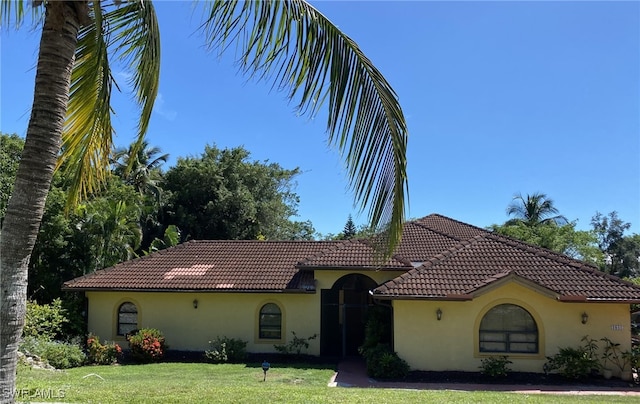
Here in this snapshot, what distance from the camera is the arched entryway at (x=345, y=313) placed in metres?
17.7

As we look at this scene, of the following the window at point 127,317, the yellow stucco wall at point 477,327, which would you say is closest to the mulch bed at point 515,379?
the yellow stucco wall at point 477,327

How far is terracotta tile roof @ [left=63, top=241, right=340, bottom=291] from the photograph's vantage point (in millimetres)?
17969

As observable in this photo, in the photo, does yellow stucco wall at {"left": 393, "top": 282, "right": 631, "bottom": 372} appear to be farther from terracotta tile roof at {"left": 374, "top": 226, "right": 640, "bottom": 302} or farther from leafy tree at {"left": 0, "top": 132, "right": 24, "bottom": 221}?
leafy tree at {"left": 0, "top": 132, "right": 24, "bottom": 221}

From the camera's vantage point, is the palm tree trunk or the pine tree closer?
the palm tree trunk

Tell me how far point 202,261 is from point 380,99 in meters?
17.3

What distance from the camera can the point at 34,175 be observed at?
374 cm

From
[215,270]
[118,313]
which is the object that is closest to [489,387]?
[215,270]

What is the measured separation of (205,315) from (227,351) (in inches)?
80.0

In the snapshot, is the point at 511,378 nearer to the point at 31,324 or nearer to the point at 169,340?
the point at 169,340

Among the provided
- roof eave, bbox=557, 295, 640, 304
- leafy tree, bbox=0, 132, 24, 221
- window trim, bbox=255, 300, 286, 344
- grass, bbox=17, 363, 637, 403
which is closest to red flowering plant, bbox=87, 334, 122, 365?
grass, bbox=17, 363, 637, 403

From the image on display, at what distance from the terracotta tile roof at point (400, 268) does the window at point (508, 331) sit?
1.16 metres

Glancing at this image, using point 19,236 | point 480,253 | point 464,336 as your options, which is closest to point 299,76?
point 19,236

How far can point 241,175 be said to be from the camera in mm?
37969

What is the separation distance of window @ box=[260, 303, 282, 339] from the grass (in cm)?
264
